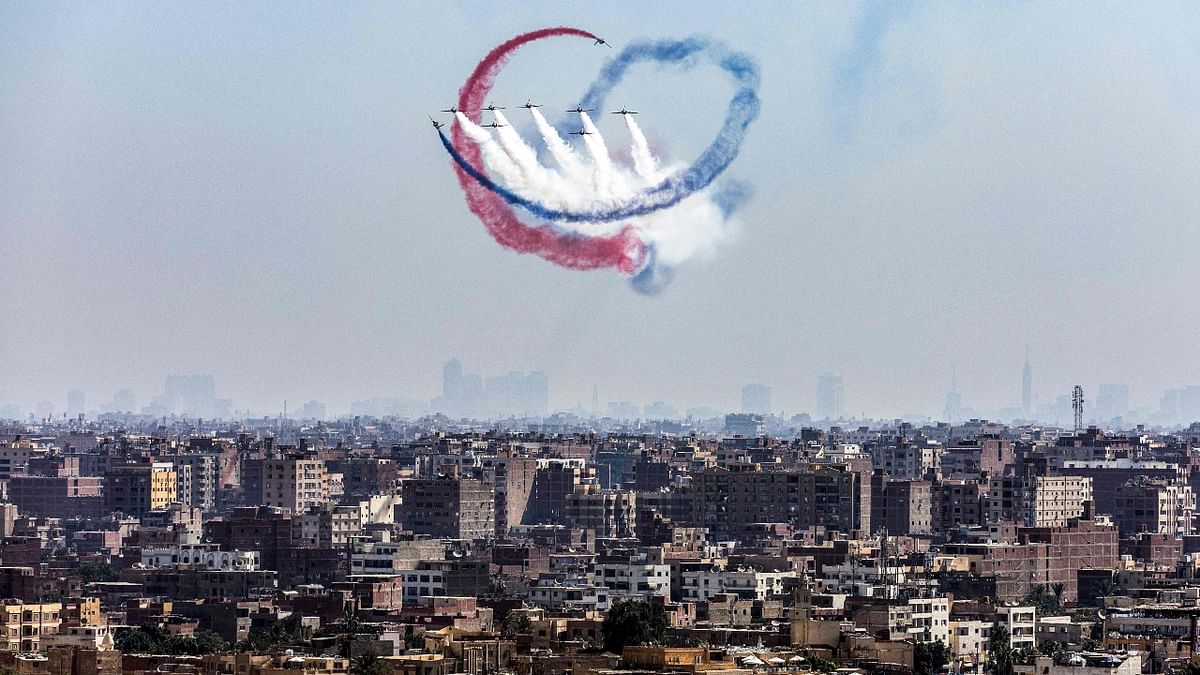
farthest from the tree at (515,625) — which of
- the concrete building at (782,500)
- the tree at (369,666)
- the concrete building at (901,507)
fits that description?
the concrete building at (901,507)

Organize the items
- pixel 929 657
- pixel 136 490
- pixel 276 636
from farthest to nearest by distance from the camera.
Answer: pixel 136 490 → pixel 276 636 → pixel 929 657

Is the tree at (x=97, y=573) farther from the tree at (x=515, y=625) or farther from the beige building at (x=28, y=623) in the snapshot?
the tree at (x=515, y=625)

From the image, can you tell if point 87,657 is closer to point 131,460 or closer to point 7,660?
point 7,660

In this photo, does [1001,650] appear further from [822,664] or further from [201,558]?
[201,558]

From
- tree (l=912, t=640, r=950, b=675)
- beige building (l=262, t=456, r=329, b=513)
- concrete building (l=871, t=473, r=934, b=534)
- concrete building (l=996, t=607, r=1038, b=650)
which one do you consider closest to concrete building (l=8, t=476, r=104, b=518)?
beige building (l=262, t=456, r=329, b=513)

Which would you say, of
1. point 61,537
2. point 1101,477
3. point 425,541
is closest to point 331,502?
point 61,537

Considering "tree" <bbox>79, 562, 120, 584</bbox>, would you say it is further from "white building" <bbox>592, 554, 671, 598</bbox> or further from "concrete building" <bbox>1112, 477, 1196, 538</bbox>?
"concrete building" <bbox>1112, 477, 1196, 538</bbox>

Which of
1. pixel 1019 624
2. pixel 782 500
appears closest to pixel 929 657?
pixel 1019 624
